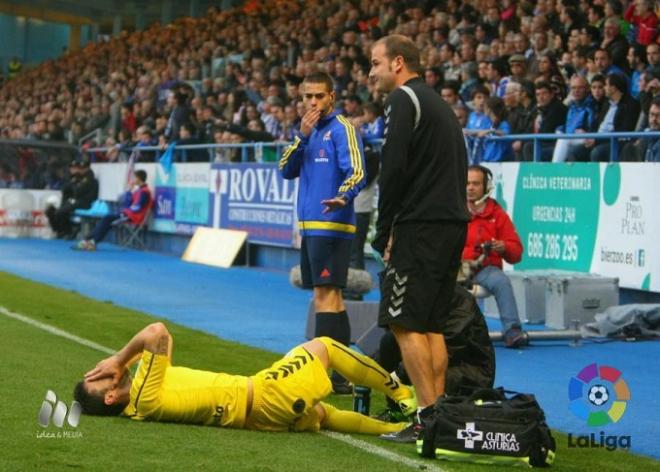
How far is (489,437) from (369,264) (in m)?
11.9

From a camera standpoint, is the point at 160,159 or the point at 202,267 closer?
the point at 202,267

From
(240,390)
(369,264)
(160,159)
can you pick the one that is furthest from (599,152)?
(160,159)

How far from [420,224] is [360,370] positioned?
95 cm

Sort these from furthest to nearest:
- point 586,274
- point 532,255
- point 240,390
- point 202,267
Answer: point 202,267 < point 532,255 < point 586,274 < point 240,390

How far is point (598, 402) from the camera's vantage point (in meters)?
8.84

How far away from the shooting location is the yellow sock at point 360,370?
25.7ft

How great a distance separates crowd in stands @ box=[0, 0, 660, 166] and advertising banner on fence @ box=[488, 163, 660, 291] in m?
0.34

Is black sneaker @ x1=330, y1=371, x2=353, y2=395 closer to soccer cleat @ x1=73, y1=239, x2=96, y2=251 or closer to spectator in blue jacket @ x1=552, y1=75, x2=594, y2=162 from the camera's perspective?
spectator in blue jacket @ x1=552, y1=75, x2=594, y2=162

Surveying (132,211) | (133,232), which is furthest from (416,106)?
(133,232)

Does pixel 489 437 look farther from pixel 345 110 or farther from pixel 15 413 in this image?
pixel 345 110

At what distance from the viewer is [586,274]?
47.6 feet

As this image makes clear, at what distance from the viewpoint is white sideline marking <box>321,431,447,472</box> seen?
271 inches

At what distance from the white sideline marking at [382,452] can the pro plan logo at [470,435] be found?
20cm

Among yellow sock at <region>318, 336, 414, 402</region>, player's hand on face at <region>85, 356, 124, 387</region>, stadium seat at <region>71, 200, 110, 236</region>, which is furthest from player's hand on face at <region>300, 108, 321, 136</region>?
stadium seat at <region>71, 200, 110, 236</region>
